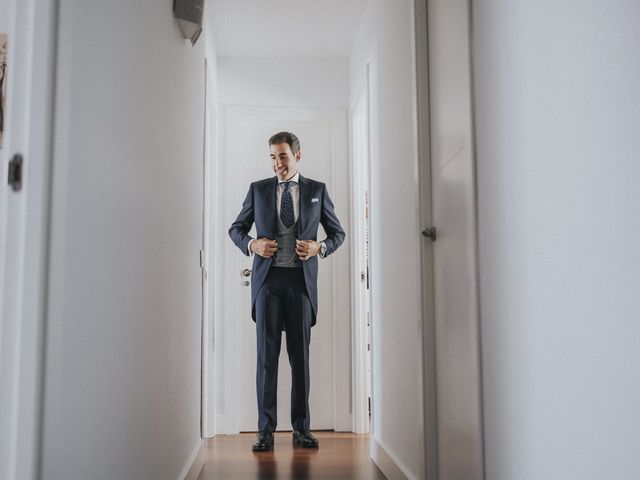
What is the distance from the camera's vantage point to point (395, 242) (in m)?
3.04

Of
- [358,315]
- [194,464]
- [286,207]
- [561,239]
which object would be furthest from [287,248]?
[561,239]

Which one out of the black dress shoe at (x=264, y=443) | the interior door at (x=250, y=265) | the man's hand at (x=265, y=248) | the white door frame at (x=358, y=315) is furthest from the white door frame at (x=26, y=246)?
the interior door at (x=250, y=265)

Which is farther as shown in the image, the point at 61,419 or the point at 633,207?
the point at 61,419

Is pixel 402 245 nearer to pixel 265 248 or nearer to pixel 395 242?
pixel 395 242

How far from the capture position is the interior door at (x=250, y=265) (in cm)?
451

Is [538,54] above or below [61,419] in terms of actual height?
above

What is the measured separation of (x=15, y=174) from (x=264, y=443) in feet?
9.82

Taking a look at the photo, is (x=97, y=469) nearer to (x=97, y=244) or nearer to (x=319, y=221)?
(x=97, y=244)

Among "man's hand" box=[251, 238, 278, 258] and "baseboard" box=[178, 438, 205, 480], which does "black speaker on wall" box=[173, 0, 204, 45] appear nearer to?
"man's hand" box=[251, 238, 278, 258]

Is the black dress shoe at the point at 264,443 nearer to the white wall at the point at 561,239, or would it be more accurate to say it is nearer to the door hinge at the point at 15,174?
the white wall at the point at 561,239

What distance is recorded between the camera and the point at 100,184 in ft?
4.86

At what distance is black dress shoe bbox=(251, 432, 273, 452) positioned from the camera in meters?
3.82

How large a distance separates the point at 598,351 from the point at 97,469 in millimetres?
1023

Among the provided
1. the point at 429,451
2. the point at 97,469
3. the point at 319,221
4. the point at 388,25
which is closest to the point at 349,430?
the point at 319,221
